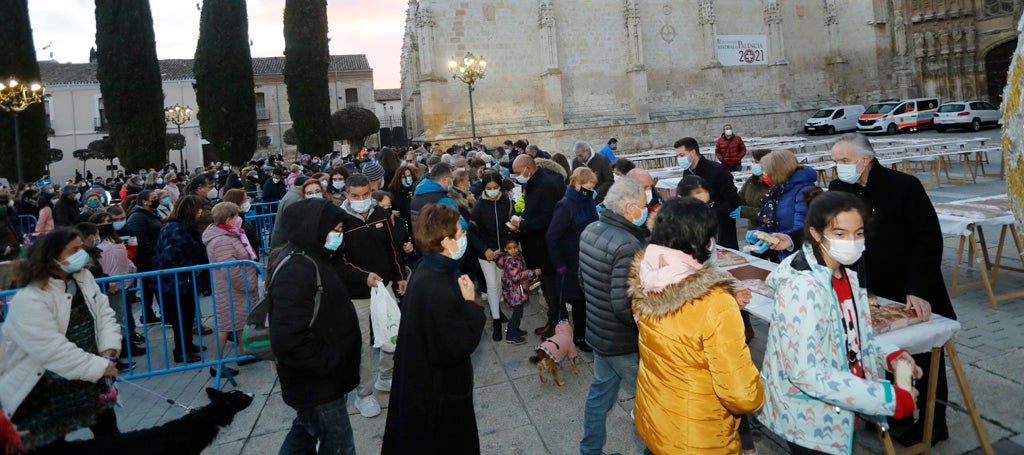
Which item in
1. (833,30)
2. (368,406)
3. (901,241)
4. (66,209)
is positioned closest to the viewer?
(901,241)

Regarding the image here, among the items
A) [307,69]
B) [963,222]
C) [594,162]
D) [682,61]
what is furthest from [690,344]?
[682,61]

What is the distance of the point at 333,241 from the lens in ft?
10.6

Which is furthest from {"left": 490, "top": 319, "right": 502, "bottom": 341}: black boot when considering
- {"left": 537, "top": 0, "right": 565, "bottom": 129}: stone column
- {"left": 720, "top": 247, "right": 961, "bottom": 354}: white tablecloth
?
{"left": 537, "top": 0, "right": 565, "bottom": 129}: stone column

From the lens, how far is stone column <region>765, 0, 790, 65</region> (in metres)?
28.4

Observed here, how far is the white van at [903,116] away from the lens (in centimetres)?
2550

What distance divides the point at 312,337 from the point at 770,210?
401 cm

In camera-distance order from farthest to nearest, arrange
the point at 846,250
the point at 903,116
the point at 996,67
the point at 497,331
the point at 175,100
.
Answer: the point at 175,100 < the point at 996,67 < the point at 903,116 < the point at 497,331 < the point at 846,250

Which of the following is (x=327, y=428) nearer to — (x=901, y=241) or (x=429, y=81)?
(x=901, y=241)

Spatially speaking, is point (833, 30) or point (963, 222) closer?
point (963, 222)

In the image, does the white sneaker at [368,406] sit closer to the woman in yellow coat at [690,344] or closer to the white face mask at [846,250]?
the woman in yellow coat at [690,344]

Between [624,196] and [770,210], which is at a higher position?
[624,196]

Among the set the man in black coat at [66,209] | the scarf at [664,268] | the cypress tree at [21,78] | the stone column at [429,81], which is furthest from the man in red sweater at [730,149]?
the cypress tree at [21,78]

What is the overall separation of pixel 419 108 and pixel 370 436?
82.7 ft

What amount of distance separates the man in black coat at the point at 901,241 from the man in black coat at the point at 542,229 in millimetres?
2574
